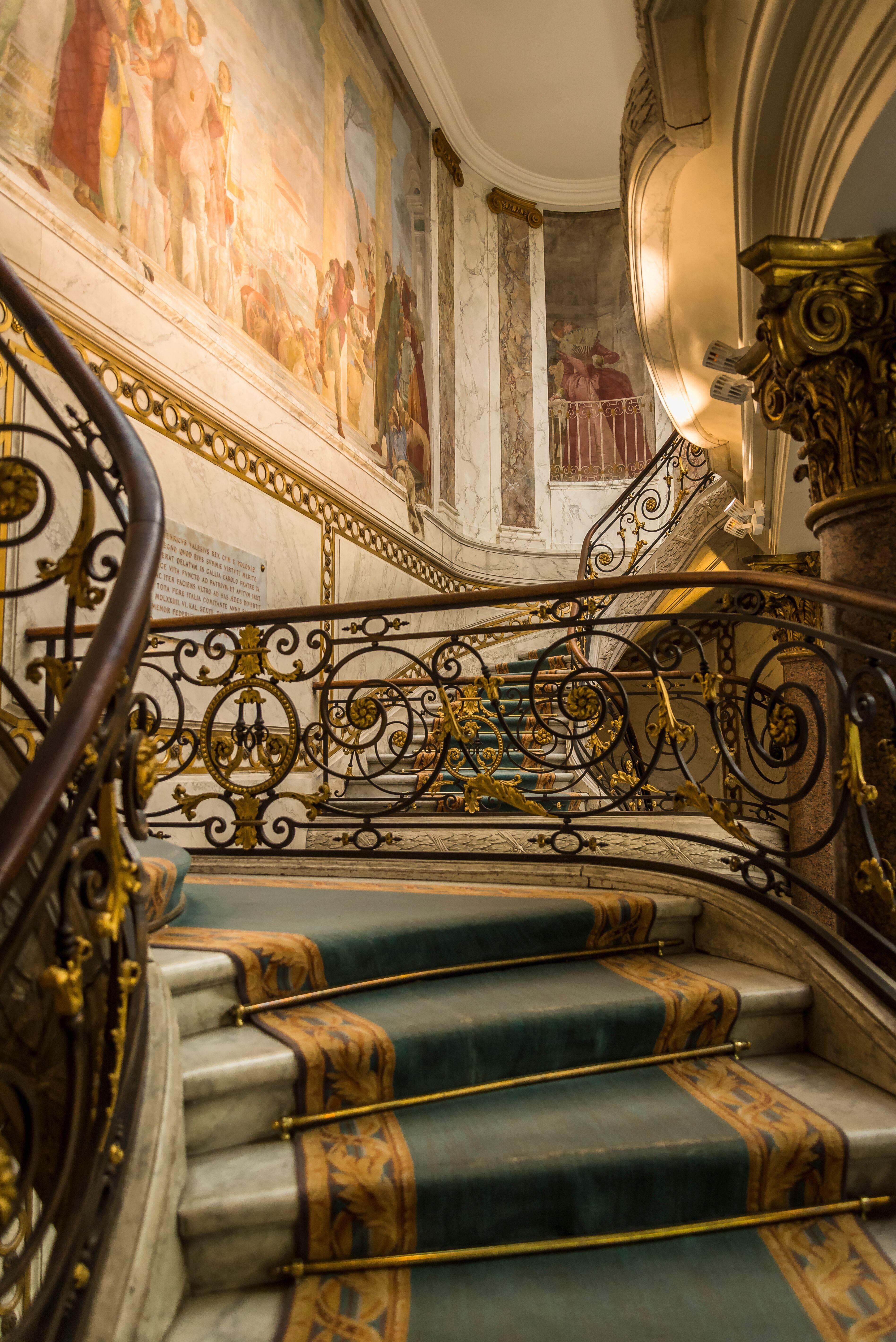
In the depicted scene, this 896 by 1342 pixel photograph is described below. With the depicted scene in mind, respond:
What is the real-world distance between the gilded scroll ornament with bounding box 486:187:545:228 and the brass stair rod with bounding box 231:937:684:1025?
1113cm

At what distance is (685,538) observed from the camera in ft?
26.8

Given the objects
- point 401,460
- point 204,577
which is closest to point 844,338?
point 204,577

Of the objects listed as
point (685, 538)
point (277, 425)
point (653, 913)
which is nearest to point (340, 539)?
point (277, 425)

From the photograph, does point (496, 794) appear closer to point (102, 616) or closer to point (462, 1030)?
point (462, 1030)

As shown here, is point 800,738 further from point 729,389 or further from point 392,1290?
point 729,389

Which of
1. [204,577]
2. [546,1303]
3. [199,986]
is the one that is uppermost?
[204,577]

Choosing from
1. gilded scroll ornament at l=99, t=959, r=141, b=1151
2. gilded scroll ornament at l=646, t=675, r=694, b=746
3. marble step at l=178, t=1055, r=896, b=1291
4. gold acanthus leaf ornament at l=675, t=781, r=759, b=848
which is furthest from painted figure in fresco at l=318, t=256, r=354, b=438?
gilded scroll ornament at l=99, t=959, r=141, b=1151

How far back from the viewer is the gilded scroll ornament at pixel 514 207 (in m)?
11.4

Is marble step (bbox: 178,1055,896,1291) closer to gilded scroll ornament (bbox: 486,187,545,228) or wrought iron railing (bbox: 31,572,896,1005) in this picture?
wrought iron railing (bbox: 31,572,896,1005)

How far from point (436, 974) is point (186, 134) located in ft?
16.8

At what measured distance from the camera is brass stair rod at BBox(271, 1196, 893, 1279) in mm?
1567

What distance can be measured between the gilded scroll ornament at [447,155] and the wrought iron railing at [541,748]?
7086 millimetres

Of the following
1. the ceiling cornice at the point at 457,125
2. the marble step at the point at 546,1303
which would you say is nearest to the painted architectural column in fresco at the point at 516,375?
the ceiling cornice at the point at 457,125

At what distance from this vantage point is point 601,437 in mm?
11742
